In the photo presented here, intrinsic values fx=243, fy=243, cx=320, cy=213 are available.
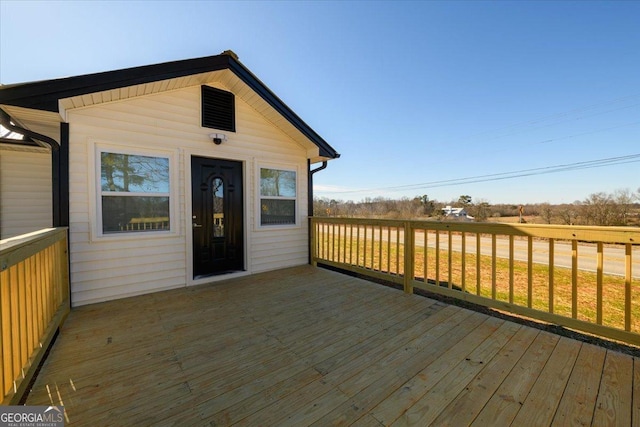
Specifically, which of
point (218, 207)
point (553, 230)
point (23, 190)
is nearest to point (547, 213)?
point (553, 230)

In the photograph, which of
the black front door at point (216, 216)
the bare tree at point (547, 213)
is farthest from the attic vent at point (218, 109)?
the bare tree at point (547, 213)

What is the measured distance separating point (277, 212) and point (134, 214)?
2357 mm

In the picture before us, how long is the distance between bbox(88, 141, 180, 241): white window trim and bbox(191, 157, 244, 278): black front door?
29 cm

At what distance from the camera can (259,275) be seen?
4.57 metres

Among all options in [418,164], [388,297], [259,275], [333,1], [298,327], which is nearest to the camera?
[298,327]

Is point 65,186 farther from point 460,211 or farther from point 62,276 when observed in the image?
point 460,211

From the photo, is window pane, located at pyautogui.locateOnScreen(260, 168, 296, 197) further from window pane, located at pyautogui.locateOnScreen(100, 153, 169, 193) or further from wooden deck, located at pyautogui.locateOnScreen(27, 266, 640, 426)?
wooden deck, located at pyautogui.locateOnScreen(27, 266, 640, 426)

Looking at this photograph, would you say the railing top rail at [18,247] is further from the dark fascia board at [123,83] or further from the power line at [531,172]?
the power line at [531,172]

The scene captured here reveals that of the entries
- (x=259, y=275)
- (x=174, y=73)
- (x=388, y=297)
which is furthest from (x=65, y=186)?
(x=388, y=297)

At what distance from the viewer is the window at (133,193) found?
339 cm

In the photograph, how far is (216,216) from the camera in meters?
Answer: 4.35

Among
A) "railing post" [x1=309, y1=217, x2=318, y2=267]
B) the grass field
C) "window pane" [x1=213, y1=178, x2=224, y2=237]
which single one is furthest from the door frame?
the grass field

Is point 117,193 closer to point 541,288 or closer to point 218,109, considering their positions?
point 218,109

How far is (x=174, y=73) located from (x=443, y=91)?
1276cm
